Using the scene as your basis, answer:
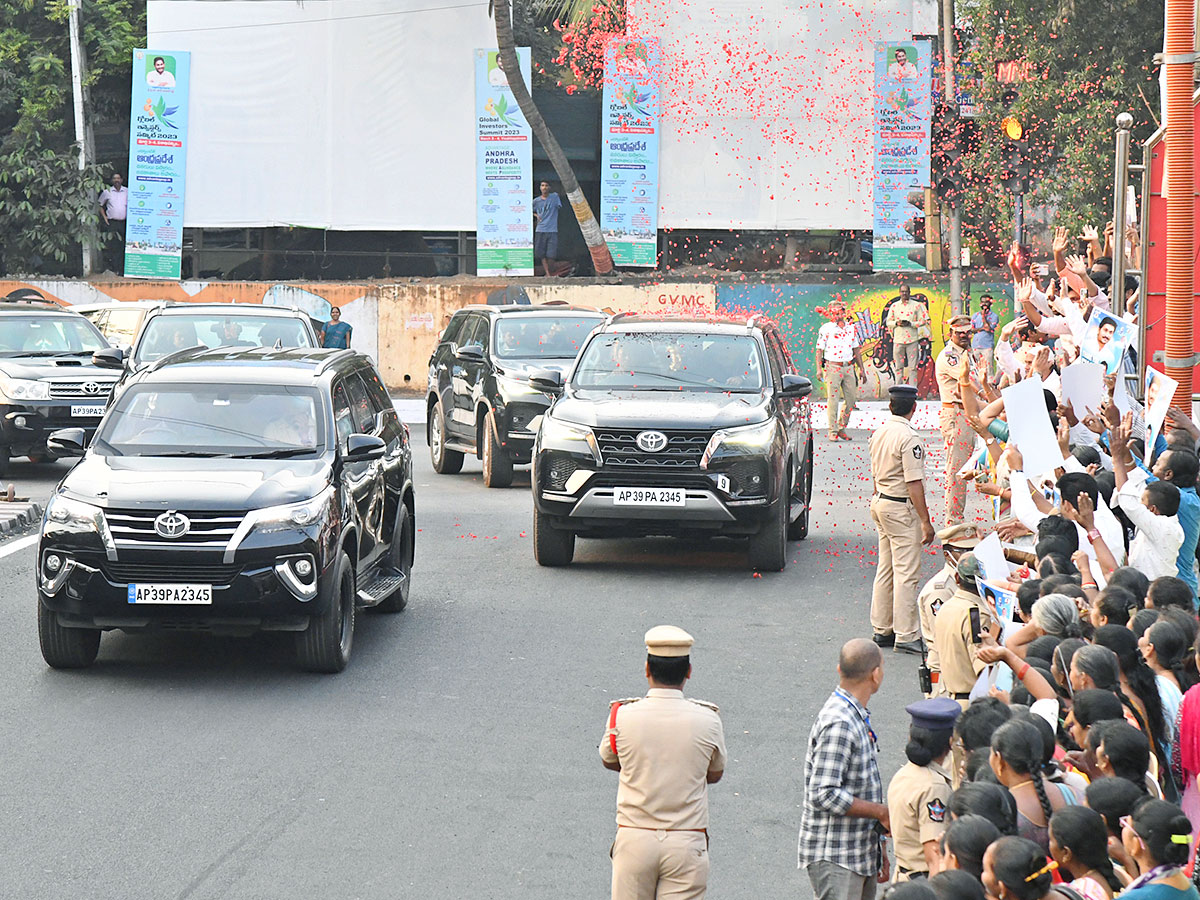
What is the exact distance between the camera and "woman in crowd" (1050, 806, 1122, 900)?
4441mm

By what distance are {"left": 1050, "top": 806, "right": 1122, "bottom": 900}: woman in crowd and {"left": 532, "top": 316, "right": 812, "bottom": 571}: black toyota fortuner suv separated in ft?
27.0

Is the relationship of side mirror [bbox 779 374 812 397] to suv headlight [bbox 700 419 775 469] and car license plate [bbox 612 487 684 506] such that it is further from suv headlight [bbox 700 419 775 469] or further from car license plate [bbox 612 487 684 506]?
car license plate [bbox 612 487 684 506]

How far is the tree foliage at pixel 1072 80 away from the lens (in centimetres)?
2386

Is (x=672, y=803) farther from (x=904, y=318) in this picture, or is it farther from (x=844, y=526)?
(x=904, y=318)

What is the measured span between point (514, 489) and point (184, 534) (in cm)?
915

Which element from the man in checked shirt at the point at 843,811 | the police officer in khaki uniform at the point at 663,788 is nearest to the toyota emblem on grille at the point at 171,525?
the police officer in khaki uniform at the point at 663,788

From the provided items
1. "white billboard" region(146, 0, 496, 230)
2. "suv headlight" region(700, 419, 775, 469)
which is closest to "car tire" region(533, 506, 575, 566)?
"suv headlight" region(700, 419, 775, 469)

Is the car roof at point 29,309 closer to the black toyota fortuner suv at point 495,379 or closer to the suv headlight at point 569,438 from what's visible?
the black toyota fortuner suv at point 495,379

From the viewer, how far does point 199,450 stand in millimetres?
10125

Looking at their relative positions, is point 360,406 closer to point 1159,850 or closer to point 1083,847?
point 1083,847

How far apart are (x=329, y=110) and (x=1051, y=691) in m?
26.5

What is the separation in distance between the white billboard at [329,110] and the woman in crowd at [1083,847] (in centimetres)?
2666

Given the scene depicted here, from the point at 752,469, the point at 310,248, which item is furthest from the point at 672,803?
the point at 310,248

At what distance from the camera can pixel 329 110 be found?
30.6 meters
